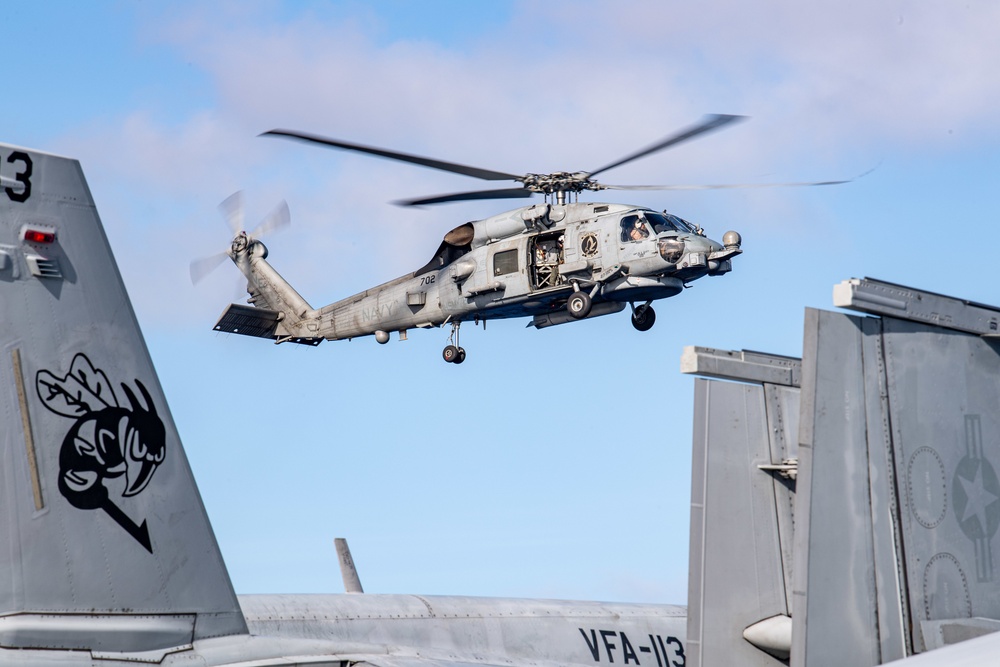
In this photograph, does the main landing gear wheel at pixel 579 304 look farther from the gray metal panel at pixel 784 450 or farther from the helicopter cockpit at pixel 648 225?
the gray metal panel at pixel 784 450

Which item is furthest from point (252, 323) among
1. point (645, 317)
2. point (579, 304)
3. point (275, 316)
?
point (645, 317)

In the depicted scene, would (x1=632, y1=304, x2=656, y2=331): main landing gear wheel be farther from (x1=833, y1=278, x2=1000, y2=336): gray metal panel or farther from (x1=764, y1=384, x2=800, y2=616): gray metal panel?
(x1=833, y1=278, x2=1000, y2=336): gray metal panel

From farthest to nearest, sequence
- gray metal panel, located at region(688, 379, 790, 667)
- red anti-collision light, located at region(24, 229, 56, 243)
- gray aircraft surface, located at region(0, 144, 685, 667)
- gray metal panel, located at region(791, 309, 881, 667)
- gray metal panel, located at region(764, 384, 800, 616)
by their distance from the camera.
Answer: gray metal panel, located at region(764, 384, 800, 616) → gray metal panel, located at region(688, 379, 790, 667) → red anti-collision light, located at region(24, 229, 56, 243) → gray aircraft surface, located at region(0, 144, 685, 667) → gray metal panel, located at region(791, 309, 881, 667)

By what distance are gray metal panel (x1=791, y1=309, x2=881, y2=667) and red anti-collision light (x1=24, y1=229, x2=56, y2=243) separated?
581cm

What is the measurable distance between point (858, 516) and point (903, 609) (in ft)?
2.47

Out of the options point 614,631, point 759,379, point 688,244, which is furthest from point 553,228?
point 759,379

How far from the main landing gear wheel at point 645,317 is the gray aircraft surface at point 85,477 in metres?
14.2

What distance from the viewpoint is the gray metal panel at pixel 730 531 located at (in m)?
11.1

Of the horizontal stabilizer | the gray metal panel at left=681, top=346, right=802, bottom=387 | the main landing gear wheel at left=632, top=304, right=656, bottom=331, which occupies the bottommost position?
the gray metal panel at left=681, top=346, right=802, bottom=387

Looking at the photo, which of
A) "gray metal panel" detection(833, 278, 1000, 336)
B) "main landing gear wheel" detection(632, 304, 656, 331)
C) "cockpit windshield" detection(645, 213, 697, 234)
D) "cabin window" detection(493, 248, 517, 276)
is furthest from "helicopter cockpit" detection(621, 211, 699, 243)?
"gray metal panel" detection(833, 278, 1000, 336)

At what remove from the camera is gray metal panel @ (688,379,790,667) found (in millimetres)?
11070

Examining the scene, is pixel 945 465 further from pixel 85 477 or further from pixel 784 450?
pixel 85 477

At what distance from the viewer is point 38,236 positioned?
9.37 meters

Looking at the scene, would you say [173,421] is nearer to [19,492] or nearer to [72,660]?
[19,492]
